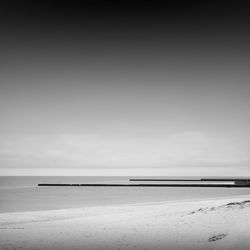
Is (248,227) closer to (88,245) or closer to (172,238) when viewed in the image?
(172,238)

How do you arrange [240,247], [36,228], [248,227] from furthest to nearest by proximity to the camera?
1. [36,228]
2. [248,227]
3. [240,247]

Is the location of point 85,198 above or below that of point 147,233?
above

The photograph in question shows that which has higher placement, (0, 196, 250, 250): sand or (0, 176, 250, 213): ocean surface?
(0, 176, 250, 213): ocean surface

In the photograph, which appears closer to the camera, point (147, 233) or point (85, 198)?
point (147, 233)

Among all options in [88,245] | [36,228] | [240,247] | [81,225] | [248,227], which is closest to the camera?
[240,247]

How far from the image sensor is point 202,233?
16.6 meters

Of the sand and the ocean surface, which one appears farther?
the ocean surface

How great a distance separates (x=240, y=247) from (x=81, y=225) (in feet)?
33.5

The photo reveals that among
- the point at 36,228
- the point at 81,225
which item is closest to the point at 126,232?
the point at 81,225

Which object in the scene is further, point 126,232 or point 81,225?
point 81,225

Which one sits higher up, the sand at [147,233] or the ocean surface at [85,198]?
the ocean surface at [85,198]

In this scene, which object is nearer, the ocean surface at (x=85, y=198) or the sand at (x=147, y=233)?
the sand at (x=147, y=233)

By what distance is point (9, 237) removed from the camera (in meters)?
16.8

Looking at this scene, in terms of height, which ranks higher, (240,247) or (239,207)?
(239,207)
